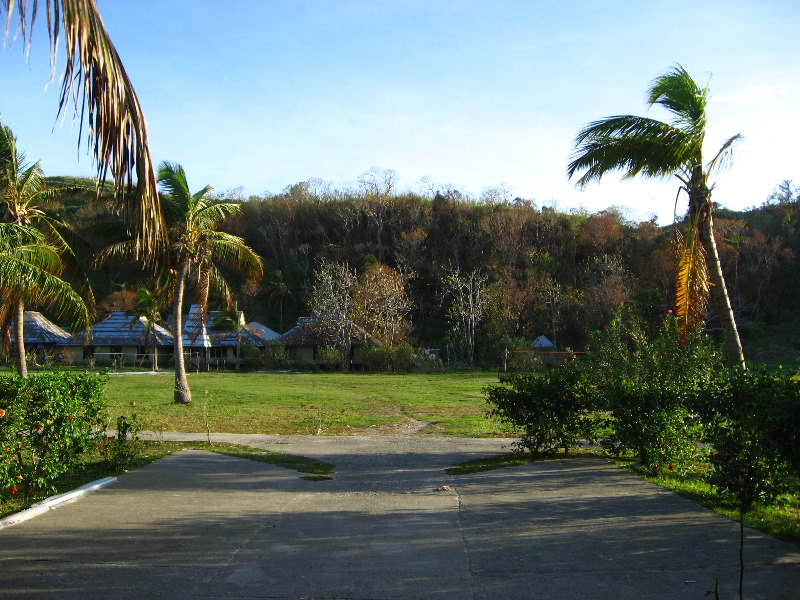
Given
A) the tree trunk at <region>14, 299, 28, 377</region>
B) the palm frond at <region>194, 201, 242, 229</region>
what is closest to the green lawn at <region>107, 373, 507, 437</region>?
the tree trunk at <region>14, 299, 28, 377</region>

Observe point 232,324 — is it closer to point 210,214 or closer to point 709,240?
point 210,214

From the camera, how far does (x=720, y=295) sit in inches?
403

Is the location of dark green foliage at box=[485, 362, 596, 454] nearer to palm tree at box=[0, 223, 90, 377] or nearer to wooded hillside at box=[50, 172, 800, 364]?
palm tree at box=[0, 223, 90, 377]

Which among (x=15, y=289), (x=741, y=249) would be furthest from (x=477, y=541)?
(x=741, y=249)

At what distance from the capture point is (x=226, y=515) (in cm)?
699

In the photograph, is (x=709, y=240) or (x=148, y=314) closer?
(x=709, y=240)

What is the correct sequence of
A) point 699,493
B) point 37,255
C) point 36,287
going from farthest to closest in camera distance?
point 37,255, point 36,287, point 699,493

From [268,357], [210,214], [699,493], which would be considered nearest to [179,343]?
[210,214]

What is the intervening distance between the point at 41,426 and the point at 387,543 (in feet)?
12.9

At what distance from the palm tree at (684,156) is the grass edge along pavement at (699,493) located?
2.28 metres

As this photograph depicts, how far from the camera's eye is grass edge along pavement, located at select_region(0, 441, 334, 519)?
723 cm

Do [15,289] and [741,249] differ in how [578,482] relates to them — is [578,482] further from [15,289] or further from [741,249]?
[741,249]

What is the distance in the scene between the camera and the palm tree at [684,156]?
402 inches

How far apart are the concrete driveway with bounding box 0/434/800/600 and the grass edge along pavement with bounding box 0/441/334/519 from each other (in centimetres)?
47
